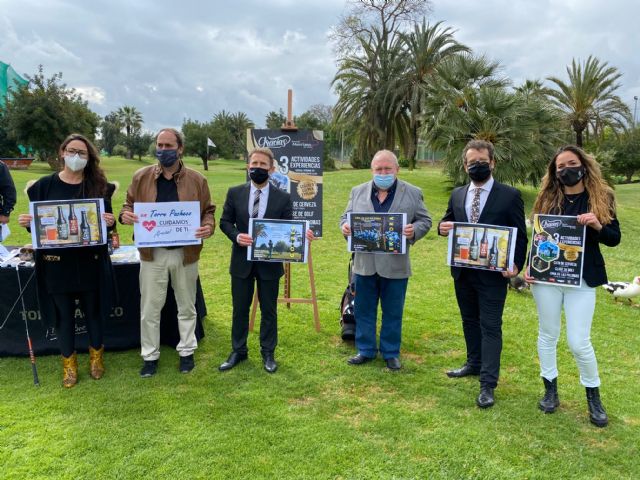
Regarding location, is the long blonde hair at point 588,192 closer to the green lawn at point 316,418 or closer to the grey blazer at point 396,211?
the grey blazer at point 396,211

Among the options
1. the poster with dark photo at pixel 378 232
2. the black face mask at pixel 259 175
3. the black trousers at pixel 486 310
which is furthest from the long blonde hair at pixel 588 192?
the black face mask at pixel 259 175

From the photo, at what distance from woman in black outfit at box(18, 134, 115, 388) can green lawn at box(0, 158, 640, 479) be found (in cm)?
37

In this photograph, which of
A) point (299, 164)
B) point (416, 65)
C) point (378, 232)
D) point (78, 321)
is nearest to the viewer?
point (378, 232)

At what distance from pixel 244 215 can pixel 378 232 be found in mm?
1215

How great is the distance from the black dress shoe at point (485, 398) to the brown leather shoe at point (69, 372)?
11.3 feet

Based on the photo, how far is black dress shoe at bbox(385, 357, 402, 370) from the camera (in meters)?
4.29

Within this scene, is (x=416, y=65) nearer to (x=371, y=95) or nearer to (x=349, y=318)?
(x=371, y=95)

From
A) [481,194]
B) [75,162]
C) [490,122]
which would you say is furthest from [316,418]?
[490,122]

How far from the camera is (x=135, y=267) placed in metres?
4.51

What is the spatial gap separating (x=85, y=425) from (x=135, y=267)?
164 centimetres

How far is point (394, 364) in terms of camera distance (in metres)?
4.30

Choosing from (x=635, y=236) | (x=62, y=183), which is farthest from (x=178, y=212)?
(x=635, y=236)

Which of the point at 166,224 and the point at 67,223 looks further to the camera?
the point at 166,224

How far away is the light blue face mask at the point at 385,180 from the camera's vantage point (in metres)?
3.93
